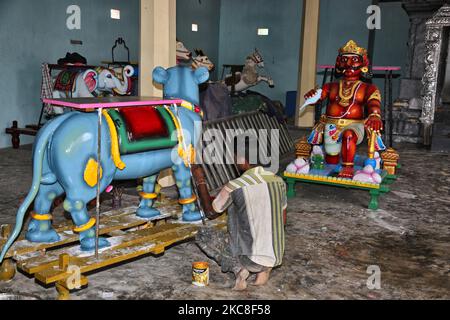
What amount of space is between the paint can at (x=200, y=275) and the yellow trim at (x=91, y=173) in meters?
0.98

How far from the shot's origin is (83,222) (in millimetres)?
3699

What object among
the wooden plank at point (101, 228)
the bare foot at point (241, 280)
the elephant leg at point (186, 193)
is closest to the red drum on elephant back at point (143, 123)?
the elephant leg at point (186, 193)

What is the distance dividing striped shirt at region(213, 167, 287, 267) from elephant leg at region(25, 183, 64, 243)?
1344 mm

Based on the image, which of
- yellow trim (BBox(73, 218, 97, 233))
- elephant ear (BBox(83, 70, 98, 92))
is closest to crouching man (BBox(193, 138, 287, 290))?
yellow trim (BBox(73, 218, 97, 233))

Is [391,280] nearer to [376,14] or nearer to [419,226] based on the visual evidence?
[419,226]

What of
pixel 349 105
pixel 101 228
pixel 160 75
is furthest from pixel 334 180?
pixel 101 228

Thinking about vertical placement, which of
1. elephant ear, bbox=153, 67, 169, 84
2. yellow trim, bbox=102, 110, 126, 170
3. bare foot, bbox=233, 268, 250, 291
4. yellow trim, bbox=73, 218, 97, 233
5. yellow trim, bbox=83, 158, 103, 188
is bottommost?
bare foot, bbox=233, 268, 250, 291

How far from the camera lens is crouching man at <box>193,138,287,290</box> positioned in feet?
11.2

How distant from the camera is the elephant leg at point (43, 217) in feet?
12.7

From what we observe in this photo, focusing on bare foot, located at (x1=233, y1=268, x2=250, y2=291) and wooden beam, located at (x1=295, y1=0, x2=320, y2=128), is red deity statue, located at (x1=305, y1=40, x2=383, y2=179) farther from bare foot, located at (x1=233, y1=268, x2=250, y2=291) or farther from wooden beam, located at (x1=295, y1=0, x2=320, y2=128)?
wooden beam, located at (x1=295, y1=0, x2=320, y2=128)

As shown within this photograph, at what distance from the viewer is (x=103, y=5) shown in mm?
10477

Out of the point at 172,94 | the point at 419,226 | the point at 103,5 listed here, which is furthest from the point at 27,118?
the point at 419,226

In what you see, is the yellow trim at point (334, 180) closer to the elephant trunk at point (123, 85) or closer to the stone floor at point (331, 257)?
the stone floor at point (331, 257)

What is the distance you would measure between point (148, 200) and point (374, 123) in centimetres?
291
